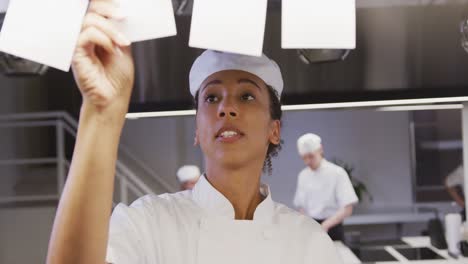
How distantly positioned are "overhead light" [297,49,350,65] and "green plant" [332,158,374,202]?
5.11 m

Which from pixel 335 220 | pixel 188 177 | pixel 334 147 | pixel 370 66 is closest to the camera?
pixel 370 66

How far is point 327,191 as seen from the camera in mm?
4570

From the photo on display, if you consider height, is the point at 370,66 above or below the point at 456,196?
above

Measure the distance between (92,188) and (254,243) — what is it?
0.54m

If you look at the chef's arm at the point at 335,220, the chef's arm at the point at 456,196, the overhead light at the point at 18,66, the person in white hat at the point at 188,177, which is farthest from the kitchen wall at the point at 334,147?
the overhead light at the point at 18,66

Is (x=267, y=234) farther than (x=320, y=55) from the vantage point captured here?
No

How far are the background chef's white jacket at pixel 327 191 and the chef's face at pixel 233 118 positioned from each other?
3.51m

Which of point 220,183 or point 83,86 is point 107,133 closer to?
point 83,86

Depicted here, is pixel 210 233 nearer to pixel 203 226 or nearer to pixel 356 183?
pixel 203 226

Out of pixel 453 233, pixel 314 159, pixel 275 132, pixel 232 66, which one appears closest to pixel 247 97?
pixel 232 66

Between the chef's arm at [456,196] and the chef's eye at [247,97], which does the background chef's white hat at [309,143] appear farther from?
the chef's eye at [247,97]

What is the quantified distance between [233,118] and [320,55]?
471 millimetres

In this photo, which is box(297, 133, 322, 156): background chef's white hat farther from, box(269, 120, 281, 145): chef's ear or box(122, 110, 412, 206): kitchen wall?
box(269, 120, 281, 145): chef's ear

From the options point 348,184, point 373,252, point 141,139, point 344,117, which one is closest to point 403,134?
point 344,117
